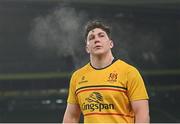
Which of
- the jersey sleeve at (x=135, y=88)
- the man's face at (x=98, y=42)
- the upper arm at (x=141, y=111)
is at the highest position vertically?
the man's face at (x=98, y=42)

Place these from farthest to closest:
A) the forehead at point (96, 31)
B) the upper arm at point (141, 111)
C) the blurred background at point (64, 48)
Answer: the blurred background at point (64, 48)
the forehead at point (96, 31)
the upper arm at point (141, 111)

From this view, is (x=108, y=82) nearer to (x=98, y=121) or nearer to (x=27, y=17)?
(x=98, y=121)

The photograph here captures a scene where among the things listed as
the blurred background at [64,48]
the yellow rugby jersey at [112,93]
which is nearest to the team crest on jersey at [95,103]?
the yellow rugby jersey at [112,93]

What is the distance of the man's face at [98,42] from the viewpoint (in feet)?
5.74

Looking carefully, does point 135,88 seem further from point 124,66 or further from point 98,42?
point 98,42

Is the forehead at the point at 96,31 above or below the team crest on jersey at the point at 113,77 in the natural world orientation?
above

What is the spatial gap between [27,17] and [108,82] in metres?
1.47

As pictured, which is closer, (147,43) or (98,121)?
(98,121)

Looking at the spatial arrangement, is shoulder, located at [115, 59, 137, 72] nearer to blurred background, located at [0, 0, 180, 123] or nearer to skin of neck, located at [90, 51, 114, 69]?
skin of neck, located at [90, 51, 114, 69]

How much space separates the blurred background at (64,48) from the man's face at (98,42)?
1.27 meters

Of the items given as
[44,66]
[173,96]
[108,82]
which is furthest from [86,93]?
[173,96]

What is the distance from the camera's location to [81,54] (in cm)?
307

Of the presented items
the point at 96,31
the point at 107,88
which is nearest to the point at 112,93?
the point at 107,88

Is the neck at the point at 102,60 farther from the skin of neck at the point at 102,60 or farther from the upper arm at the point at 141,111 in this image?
the upper arm at the point at 141,111
